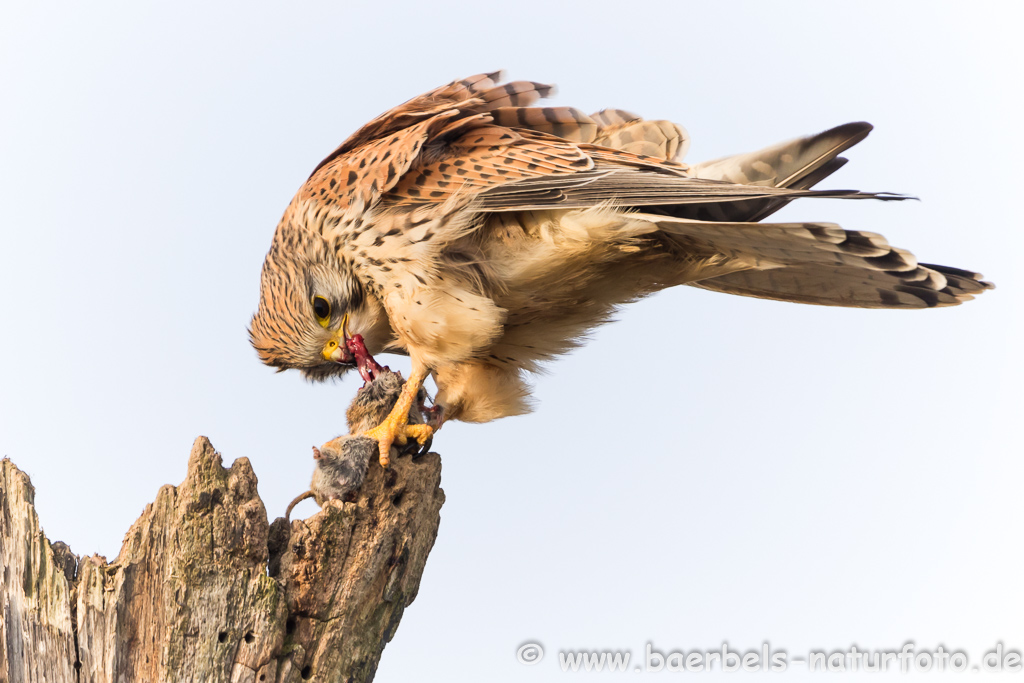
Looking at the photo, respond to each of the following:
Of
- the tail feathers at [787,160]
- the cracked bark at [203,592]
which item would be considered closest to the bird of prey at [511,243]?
the tail feathers at [787,160]

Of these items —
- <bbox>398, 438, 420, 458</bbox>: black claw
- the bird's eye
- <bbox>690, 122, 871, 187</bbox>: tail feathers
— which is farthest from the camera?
the bird's eye

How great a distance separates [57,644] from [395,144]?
7.46 feet

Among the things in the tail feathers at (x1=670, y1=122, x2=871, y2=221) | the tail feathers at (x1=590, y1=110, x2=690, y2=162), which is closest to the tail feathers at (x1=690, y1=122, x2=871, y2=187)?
the tail feathers at (x1=670, y1=122, x2=871, y2=221)

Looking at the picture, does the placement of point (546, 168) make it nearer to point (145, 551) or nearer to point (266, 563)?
point (266, 563)

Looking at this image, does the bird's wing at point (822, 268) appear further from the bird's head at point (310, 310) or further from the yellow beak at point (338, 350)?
the yellow beak at point (338, 350)

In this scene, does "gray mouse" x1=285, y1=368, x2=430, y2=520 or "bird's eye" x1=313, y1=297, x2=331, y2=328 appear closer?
"gray mouse" x1=285, y1=368, x2=430, y2=520

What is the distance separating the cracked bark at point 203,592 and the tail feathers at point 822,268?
169cm

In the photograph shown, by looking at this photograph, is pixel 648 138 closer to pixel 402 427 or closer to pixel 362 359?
pixel 362 359

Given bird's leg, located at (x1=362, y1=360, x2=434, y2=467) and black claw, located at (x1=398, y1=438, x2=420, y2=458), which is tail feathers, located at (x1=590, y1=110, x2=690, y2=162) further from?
black claw, located at (x1=398, y1=438, x2=420, y2=458)

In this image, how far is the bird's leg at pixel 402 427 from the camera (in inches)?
142

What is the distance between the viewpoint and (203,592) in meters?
3.07

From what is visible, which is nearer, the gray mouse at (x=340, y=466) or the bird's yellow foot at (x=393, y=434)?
the gray mouse at (x=340, y=466)

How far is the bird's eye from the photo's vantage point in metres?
3.94

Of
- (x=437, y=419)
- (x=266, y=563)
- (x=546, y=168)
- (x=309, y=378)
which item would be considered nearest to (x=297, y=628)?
(x=266, y=563)
